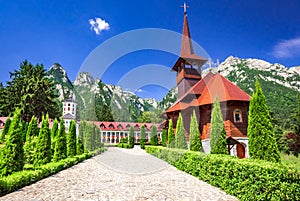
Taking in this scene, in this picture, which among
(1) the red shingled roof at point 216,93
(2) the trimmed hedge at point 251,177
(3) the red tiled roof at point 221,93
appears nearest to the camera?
(2) the trimmed hedge at point 251,177

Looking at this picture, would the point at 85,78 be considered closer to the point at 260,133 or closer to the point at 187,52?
the point at 187,52

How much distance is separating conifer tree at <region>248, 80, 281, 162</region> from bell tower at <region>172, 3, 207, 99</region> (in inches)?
600

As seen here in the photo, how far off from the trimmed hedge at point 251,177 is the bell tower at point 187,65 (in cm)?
1566

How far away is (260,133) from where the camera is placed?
7.45m

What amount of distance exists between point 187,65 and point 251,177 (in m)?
20.3

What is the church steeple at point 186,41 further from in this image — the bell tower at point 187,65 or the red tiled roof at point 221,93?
the red tiled roof at point 221,93

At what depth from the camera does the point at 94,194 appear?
231 inches

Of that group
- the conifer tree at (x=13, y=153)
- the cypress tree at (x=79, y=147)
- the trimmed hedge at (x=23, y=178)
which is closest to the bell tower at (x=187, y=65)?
the cypress tree at (x=79, y=147)

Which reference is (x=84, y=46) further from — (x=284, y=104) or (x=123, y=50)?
(x=284, y=104)

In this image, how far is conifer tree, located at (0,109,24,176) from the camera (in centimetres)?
745

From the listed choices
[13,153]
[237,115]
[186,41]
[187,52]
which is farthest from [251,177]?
[186,41]

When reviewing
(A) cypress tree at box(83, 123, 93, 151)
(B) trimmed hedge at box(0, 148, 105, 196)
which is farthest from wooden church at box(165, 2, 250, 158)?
(B) trimmed hedge at box(0, 148, 105, 196)

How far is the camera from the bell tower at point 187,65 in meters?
23.5

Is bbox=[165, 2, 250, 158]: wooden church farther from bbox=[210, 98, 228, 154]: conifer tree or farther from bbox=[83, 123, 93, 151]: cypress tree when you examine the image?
bbox=[83, 123, 93, 151]: cypress tree
